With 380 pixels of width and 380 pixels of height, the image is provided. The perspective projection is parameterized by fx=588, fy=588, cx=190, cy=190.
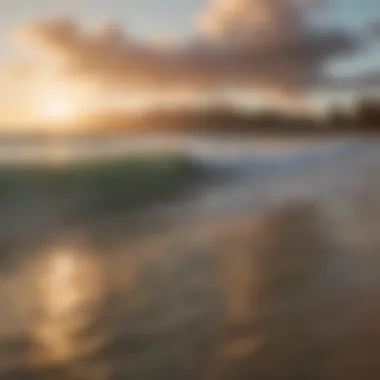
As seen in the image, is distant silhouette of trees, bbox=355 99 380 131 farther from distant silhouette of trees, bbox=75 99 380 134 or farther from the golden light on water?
the golden light on water

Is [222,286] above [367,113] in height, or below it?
below

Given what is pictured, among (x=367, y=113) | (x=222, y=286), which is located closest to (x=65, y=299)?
(x=222, y=286)

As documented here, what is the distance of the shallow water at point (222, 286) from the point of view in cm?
75

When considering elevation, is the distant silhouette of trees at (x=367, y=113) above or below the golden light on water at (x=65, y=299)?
above

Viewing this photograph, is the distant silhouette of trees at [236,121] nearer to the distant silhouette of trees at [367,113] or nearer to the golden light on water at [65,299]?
the distant silhouette of trees at [367,113]

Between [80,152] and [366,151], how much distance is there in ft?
1.34

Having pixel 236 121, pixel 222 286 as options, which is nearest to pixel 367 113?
pixel 236 121

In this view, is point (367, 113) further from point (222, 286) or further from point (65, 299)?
point (65, 299)

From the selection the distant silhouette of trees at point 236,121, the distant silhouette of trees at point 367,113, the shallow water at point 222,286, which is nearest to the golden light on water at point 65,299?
the shallow water at point 222,286

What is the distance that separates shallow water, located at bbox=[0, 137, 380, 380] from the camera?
0.75 metres

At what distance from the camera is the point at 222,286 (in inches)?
31.7

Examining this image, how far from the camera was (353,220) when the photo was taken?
2.73ft

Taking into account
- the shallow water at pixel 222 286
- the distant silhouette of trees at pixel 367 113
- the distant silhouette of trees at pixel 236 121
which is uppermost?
the distant silhouette of trees at pixel 236 121

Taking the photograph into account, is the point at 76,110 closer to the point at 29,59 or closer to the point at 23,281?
the point at 29,59
